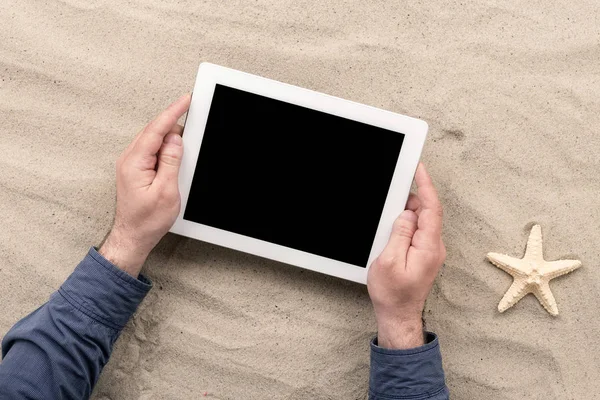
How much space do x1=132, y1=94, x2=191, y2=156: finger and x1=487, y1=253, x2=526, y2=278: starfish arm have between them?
0.95 meters

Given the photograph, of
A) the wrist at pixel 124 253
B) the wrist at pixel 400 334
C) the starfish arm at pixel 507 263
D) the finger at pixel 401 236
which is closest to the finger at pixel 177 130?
the wrist at pixel 124 253

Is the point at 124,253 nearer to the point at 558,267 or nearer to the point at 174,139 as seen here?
the point at 174,139

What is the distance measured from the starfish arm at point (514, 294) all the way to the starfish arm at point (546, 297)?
3cm

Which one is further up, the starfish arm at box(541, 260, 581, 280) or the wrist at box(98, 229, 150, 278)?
the starfish arm at box(541, 260, 581, 280)

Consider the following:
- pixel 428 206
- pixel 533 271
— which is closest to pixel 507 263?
pixel 533 271

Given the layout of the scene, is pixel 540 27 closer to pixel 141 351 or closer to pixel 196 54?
pixel 196 54

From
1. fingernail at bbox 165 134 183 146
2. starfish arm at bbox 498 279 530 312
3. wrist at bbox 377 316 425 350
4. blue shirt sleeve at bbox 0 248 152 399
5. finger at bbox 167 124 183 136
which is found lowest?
blue shirt sleeve at bbox 0 248 152 399

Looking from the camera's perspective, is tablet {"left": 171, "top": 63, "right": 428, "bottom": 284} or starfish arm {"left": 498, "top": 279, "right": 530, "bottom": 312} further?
starfish arm {"left": 498, "top": 279, "right": 530, "bottom": 312}

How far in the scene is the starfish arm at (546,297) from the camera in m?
1.67

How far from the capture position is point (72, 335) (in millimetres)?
1552

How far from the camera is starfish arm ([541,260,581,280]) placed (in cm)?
166

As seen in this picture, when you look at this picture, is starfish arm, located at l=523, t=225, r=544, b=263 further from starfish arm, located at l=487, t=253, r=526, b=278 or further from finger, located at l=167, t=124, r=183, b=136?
finger, located at l=167, t=124, r=183, b=136

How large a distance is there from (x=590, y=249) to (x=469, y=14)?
77 centimetres

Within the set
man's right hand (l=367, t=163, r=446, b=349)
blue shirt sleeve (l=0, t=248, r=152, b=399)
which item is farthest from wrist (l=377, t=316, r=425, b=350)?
blue shirt sleeve (l=0, t=248, r=152, b=399)
